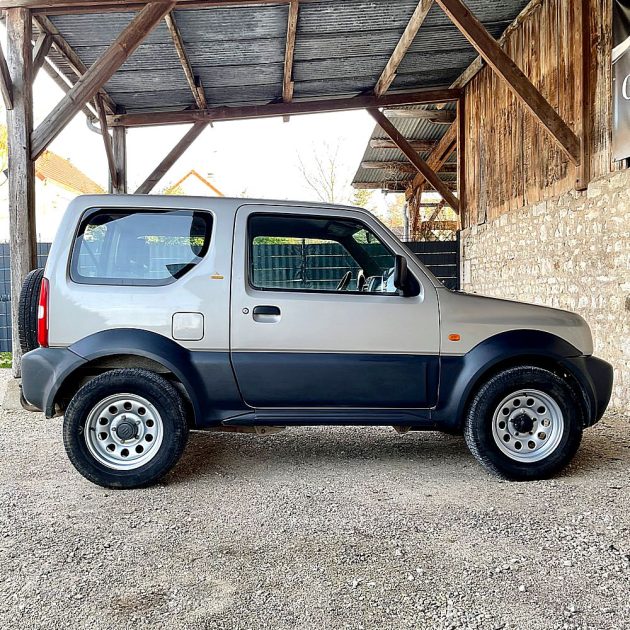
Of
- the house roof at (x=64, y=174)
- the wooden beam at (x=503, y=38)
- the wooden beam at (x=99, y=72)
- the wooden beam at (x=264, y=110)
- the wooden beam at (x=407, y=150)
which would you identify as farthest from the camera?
the house roof at (x=64, y=174)

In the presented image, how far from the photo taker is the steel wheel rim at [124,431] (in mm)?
4238

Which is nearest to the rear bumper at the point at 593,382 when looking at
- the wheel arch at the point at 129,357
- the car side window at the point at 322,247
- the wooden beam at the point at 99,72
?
the car side window at the point at 322,247

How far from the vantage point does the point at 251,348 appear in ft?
14.2

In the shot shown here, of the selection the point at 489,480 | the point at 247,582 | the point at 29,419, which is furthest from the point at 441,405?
the point at 29,419

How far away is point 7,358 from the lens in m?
12.1

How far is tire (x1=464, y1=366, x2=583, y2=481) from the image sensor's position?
14.4 ft

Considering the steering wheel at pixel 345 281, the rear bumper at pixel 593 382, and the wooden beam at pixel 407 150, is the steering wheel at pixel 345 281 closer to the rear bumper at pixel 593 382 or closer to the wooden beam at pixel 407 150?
the rear bumper at pixel 593 382

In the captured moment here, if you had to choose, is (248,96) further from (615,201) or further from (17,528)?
(17,528)

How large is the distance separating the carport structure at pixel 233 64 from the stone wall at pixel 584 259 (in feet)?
2.40

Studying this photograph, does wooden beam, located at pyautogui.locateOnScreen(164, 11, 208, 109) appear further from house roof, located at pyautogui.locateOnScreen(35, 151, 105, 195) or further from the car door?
house roof, located at pyautogui.locateOnScreen(35, 151, 105, 195)

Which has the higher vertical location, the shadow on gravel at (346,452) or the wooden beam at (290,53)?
the wooden beam at (290,53)

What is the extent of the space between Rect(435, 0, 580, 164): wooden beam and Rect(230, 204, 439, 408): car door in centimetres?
377

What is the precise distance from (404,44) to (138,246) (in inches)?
241

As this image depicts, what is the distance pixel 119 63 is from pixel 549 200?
5.45 meters
